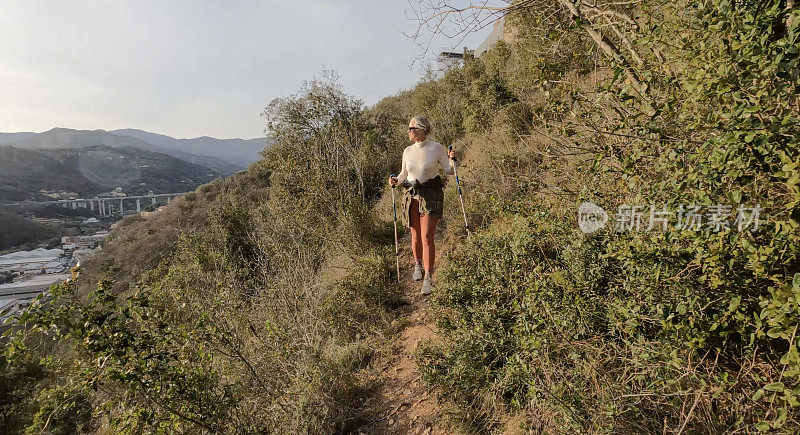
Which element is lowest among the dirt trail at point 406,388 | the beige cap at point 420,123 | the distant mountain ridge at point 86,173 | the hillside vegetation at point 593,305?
the dirt trail at point 406,388

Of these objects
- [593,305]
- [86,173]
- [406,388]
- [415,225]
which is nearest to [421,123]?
[415,225]

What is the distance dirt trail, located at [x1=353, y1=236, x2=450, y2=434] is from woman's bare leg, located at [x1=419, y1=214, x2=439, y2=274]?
55cm

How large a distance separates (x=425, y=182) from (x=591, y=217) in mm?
1932

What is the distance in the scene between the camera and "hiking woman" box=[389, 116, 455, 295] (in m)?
4.04

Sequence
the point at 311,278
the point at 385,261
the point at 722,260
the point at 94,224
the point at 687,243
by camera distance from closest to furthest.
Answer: the point at 722,260 < the point at 687,243 < the point at 311,278 < the point at 385,261 < the point at 94,224

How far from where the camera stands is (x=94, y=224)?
53.3 metres

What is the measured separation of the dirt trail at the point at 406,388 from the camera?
9.01 ft

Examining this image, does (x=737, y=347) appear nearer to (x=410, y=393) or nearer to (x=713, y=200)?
(x=713, y=200)

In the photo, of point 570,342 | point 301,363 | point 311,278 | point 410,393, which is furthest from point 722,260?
point 311,278

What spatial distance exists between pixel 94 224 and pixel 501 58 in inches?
2687

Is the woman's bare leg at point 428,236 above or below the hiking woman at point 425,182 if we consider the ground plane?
below

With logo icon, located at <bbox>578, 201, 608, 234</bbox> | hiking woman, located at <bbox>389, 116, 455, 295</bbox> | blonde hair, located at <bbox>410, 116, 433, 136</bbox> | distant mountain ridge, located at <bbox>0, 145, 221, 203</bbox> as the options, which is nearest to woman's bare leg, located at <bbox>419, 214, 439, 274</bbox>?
hiking woman, located at <bbox>389, 116, 455, 295</bbox>

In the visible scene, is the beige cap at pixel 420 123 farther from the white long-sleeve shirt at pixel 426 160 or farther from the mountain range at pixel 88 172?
the mountain range at pixel 88 172

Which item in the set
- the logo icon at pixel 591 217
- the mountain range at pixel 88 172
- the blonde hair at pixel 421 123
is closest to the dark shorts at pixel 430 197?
the blonde hair at pixel 421 123
